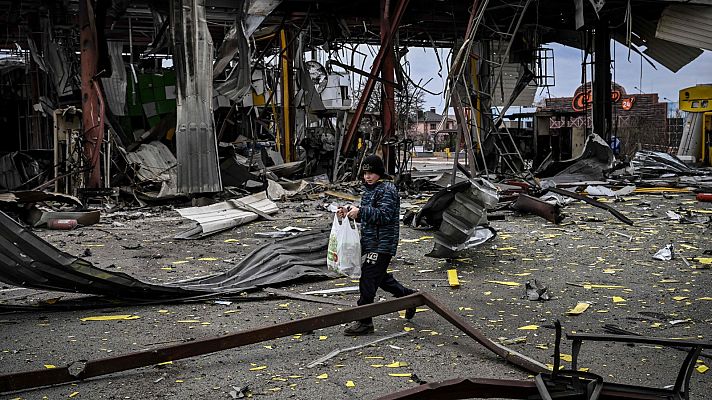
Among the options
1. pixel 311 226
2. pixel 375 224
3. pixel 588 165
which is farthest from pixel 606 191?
pixel 375 224

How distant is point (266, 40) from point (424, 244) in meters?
14.1

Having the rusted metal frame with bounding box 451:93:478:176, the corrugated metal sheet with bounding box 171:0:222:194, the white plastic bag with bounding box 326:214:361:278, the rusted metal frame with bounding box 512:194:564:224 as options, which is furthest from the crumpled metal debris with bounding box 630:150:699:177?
the white plastic bag with bounding box 326:214:361:278

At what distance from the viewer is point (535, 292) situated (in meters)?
6.74

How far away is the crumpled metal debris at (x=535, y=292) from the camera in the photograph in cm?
663

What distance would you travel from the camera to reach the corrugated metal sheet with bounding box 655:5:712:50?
2092 centimetres

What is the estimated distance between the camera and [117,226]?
11727 millimetres

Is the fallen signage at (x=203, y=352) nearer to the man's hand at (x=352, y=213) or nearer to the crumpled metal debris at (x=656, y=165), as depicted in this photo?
the man's hand at (x=352, y=213)

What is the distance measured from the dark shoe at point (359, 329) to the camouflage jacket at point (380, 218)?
61 cm

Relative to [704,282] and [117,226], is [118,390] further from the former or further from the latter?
[117,226]

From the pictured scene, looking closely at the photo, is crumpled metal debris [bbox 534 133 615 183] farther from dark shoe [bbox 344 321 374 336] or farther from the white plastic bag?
dark shoe [bbox 344 321 374 336]

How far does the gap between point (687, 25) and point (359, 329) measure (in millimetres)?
19967

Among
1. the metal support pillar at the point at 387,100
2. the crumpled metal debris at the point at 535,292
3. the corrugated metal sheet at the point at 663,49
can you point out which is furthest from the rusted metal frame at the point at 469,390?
the corrugated metal sheet at the point at 663,49

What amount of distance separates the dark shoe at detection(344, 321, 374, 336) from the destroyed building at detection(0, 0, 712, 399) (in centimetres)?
13

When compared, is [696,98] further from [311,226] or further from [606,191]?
[311,226]
